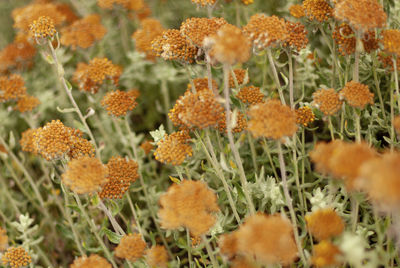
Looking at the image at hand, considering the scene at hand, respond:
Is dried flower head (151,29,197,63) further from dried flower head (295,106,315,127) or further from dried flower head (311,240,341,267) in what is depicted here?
dried flower head (311,240,341,267)

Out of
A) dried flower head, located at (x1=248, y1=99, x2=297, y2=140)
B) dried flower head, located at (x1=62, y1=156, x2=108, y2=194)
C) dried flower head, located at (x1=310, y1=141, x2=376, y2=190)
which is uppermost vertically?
dried flower head, located at (x1=248, y1=99, x2=297, y2=140)

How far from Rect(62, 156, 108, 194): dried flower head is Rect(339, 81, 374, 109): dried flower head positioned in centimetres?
118

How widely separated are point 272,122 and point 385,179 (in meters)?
0.56

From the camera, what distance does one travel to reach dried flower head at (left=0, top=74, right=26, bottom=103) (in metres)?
2.92

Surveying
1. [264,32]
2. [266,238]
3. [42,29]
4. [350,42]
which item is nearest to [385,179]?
[266,238]

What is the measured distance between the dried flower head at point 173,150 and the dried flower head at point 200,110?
15cm

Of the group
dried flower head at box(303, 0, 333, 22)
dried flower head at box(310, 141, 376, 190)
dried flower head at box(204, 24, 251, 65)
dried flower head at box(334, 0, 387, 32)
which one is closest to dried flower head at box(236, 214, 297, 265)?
dried flower head at box(310, 141, 376, 190)

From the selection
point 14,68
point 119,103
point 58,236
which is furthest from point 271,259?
point 14,68

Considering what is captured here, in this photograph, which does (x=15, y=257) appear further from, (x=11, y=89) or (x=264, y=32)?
(x=264, y=32)

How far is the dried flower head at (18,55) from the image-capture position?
3803mm

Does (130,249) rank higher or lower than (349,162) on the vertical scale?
lower

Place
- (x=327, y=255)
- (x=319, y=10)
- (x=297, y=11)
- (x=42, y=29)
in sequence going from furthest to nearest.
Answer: (x=297, y=11)
(x=42, y=29)
(x=319, y=10)
(x=327, y=255)

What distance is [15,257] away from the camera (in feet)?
7.36

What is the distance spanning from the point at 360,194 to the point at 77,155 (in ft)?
4.70
